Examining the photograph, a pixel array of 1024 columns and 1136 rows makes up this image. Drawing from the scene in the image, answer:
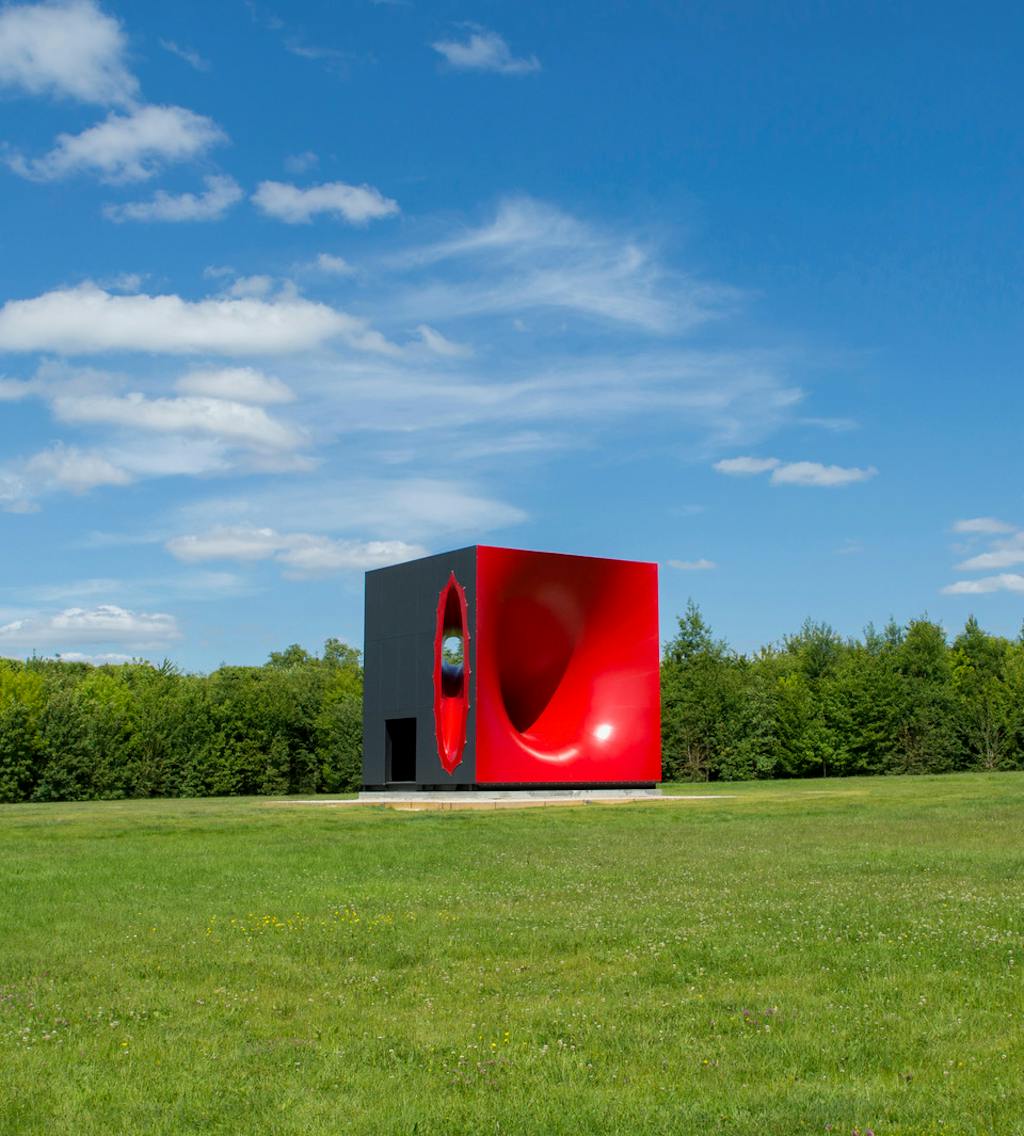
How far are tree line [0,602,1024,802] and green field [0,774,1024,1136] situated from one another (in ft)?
147

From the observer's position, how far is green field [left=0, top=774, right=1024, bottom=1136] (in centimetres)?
675

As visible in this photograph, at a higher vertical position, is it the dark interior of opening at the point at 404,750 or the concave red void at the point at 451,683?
the concave red void at the point at 451,683

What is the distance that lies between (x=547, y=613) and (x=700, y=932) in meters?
32.8

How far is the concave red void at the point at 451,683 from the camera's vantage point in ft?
139

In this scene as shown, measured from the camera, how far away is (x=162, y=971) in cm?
1041

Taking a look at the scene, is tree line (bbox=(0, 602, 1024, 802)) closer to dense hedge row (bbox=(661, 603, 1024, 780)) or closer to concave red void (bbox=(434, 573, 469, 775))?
dense hedge row (bbox=(661, 603, 1024, 780))

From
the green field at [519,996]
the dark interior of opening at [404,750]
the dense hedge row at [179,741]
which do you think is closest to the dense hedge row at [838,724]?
the dense hedge row at [179,741]

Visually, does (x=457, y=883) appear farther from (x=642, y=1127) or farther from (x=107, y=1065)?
(x=642, y=1127)

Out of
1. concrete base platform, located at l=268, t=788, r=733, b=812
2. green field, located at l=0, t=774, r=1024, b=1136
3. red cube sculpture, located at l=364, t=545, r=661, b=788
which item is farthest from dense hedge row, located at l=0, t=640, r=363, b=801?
green field, located at l=0, t=774, r=1024, b=1136

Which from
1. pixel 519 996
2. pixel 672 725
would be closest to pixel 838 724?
pixel 672 725

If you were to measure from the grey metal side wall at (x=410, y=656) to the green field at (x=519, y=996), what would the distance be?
78.8ft

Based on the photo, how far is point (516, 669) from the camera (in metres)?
43.3

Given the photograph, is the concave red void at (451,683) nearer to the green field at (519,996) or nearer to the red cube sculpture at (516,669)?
the red cube sculpture at (516,669)

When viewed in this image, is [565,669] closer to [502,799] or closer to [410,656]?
[410,656]
